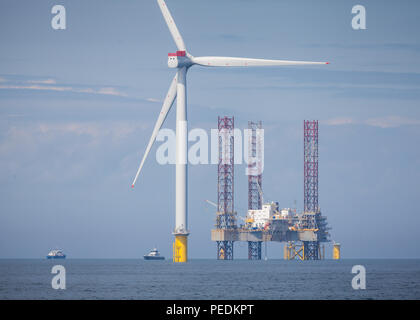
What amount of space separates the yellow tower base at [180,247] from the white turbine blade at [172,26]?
1002 inches

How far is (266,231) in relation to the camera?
520 feet

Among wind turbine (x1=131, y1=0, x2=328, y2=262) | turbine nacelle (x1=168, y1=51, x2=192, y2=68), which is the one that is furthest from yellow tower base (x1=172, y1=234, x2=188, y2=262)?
turbine nacelle (x1=168, y1=51, x2=192, y2=68)

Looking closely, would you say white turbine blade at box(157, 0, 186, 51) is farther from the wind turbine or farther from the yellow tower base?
the yellow tower base

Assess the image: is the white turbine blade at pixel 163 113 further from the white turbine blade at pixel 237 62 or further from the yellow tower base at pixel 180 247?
the yellow tower base at pixel 180 247

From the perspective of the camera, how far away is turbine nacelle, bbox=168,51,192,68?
107 metres

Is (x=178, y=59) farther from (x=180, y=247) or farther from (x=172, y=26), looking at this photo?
(x=180, y=247)

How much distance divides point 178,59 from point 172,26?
5107mm

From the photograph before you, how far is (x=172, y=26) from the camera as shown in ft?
340

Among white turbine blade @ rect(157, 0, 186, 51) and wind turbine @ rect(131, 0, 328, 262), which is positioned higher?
white turbine blade @ rect(157, 0, 186, 51)

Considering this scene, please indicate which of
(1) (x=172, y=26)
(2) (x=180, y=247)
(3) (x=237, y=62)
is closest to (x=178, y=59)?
(1) (x=172, y=26)

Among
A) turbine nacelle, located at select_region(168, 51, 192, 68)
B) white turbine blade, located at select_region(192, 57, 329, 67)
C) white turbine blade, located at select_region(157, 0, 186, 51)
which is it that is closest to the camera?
white turbine blade, located at select_region(192, 57, 329, 67)

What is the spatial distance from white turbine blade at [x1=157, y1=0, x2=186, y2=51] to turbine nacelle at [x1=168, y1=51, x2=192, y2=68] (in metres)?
0.92
